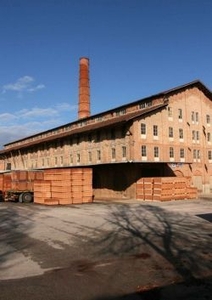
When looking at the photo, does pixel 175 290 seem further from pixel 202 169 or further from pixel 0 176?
pixel 202 169

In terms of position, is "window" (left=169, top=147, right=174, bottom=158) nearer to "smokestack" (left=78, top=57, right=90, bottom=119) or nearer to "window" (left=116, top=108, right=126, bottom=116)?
"window" (left=116, top=108, right=126, bottom=116)

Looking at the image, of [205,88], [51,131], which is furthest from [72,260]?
[51,131]

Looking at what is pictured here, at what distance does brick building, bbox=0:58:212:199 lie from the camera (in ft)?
127

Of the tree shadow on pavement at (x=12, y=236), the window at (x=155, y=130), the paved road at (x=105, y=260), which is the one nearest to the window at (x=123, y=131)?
the window at (x=155, y=130)

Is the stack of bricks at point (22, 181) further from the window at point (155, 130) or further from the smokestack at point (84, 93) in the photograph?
the smokestack at point (84, 93)

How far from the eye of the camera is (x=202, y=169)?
45.4m

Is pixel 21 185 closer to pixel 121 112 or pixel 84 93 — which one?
pixel 121 112

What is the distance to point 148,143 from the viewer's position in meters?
39.4

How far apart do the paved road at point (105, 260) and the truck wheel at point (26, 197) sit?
48.3 feet

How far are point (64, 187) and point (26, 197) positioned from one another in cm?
488

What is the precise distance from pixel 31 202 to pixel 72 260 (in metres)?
23.8

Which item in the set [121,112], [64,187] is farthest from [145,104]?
[64,187]

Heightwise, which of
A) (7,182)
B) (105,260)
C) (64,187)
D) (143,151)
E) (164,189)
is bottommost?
(105,260)

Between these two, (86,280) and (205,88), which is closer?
(86,280)
